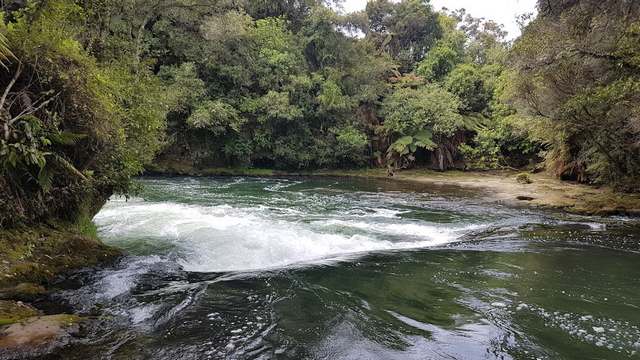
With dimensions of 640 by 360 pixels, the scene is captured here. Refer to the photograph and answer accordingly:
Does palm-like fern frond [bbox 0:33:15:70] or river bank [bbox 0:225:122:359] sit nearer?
river bank [bbox 0:225:122:359]

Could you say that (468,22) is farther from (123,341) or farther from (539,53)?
(123,341)

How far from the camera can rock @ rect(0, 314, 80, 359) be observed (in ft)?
11.8

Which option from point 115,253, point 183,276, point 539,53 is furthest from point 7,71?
point 539,53

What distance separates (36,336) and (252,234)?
5.76 metres

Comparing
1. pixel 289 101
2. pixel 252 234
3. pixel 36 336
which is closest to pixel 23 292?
pixel 36 336

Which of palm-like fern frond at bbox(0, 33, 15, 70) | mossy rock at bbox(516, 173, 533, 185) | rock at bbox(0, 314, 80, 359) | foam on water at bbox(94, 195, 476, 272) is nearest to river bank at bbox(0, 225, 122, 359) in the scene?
rock at bbox(0, 314, 80, 359)

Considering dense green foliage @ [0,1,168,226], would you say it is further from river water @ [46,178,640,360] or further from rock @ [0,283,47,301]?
river water @ [46,178,640,360]

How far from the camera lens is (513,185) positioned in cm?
2106

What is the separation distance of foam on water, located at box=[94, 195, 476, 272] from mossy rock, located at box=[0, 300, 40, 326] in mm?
2983

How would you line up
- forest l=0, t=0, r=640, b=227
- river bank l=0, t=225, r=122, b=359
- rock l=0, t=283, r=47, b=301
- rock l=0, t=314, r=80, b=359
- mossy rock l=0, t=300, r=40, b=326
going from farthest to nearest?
1. forest l=0, t=0, r=640, b=227
2. rock l=0, t=283, r=47, b=301
3. mossy rock l=0, t=300, r=40, b=326
4. river bank l=0, t=225, r=122, b=359
5. rock l=0, t=314, r=80, b=359

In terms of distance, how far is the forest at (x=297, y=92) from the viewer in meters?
6.16

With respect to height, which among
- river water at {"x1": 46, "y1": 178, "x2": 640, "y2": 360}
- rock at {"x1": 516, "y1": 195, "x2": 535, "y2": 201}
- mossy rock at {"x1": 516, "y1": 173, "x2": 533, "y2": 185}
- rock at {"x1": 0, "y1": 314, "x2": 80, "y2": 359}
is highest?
mossy rock at {"x1": 516, "y1": 173, "x2": 533, "y2": 185}

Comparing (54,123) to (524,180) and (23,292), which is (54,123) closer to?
(23,292)

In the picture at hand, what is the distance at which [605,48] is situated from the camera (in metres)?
10.8
